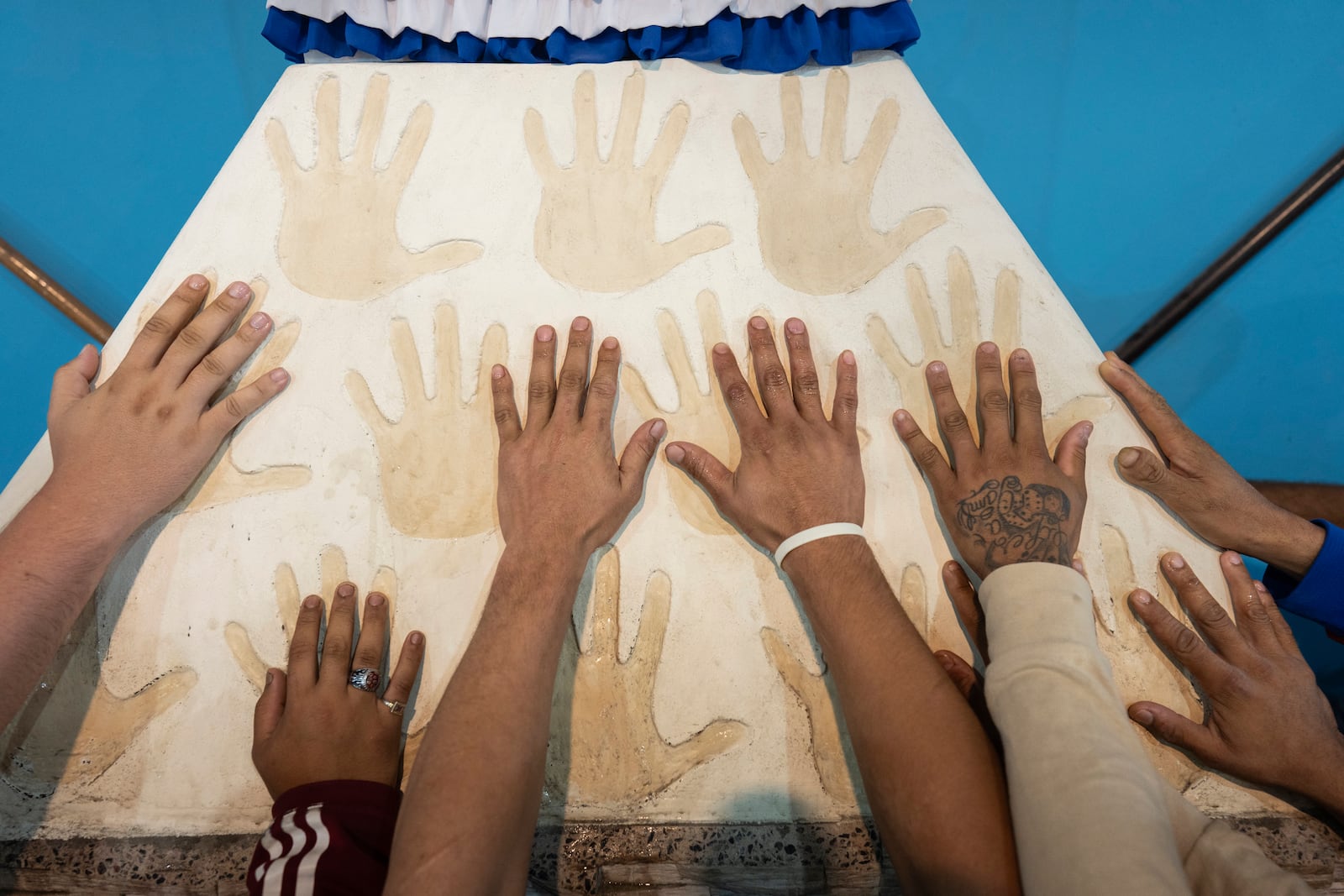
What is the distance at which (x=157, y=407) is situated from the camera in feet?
3.07

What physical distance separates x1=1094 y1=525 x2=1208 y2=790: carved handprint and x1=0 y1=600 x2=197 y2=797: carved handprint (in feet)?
3.86

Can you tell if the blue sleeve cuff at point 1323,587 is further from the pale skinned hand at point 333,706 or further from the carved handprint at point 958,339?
the pale skinned hand at point 333,706

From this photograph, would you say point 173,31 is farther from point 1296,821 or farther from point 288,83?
point 1296,821

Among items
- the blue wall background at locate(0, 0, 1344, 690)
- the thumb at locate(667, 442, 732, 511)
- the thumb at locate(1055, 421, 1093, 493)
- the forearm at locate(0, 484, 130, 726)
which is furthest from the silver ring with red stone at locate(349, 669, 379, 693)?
the blue wall background at locate(0, 0, 1344, 690)

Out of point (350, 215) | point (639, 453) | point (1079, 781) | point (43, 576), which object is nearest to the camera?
point (1079, 781)

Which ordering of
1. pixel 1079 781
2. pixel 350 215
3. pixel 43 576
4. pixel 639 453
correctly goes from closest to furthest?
1. pixel 1079 781
2. pixel 43 576
3. pixel 639 453
4. pixel 350 215

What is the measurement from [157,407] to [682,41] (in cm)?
92

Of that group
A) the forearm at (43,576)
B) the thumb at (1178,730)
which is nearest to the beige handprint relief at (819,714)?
the thumb at (1178,730)

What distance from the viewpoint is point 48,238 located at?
5.84ft

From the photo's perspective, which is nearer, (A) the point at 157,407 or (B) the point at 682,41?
(A) the point at 157,407

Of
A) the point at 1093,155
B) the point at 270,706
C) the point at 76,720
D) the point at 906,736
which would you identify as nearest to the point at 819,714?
the point at 906,736

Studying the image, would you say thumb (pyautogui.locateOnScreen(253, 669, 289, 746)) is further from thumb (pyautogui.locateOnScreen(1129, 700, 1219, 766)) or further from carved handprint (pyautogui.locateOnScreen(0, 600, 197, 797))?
thumb (pyautogui.locateOnScreen(1129, 700, 1219, 766))

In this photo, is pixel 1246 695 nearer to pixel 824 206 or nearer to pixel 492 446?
pixel 824 206

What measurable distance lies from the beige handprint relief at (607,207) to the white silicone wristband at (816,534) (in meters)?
0.43
